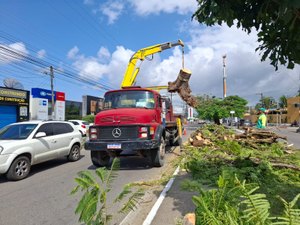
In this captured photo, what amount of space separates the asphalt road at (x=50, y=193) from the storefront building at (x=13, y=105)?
62.1 feet

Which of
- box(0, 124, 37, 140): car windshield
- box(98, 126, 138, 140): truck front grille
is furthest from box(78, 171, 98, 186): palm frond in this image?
box(0, 124, 37, 140): car windshield

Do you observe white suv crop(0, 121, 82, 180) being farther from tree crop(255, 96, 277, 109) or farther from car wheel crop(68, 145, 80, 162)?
tree crop(255, 96, 277, 109)

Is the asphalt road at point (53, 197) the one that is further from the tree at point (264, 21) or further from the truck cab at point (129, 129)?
the tree at point (264, 21)

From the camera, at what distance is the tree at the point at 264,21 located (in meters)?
3.92

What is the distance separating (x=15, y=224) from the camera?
5203 millimetres

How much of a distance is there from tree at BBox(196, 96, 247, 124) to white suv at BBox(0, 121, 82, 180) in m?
38.8

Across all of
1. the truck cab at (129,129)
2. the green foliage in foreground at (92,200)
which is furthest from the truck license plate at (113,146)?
the green foliage in foreground at (92,200)

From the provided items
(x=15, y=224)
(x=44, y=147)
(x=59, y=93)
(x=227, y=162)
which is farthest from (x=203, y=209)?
(x=59, y=93)

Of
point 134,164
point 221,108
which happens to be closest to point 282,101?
point 221,108

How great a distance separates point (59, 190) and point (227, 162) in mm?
4801

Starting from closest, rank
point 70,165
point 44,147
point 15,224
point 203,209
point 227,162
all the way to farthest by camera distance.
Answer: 1. point 203,209
2. point 15,224
3. point 227,162
4. point 44,147
5. point 70,165

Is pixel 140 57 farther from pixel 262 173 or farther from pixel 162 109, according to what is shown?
pixel 262 173

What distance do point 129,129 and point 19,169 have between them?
139 inches

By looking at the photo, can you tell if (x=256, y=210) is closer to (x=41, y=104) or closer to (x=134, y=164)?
(x=134, y=164)
